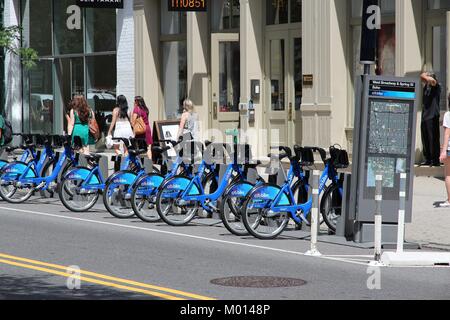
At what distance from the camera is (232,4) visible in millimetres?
26297

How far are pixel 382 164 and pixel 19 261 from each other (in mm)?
4774

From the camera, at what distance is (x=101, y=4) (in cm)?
2664

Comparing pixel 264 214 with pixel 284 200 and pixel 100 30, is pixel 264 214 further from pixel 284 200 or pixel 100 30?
pixel 100 30

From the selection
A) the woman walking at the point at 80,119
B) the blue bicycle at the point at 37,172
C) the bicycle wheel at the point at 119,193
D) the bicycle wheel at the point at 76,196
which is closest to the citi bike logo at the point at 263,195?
the bicycle wheel at the point at 119,193

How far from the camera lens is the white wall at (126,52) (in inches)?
1131

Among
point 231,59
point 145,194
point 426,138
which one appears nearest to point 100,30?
point 231,59

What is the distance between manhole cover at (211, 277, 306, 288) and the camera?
10.5 meters

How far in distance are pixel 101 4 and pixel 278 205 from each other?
44.0 ft

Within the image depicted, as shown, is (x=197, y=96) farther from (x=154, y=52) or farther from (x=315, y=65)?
(x=315, y=65)

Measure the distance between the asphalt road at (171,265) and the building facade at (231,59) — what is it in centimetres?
762

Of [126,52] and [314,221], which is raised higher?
[126,52]

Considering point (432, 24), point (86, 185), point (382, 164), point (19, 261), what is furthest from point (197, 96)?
point (19, 261)

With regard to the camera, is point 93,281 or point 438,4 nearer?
point 93,281

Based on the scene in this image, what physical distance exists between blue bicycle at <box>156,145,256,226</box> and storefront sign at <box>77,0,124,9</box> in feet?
36.3
